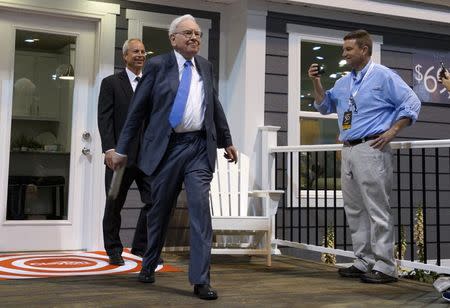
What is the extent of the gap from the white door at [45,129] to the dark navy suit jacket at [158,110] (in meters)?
1.71

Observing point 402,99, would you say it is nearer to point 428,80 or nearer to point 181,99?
point 181,99

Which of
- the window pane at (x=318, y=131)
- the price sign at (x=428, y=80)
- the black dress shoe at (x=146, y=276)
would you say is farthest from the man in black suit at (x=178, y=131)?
the price sign at (x=428, y=80)

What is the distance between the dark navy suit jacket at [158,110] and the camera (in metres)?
2.71

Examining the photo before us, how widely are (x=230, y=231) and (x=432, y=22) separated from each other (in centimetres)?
314

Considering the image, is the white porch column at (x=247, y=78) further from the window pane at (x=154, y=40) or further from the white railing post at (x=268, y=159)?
the window pane at (x=154, y=40)

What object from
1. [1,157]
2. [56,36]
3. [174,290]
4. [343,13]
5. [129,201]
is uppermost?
[343,13]

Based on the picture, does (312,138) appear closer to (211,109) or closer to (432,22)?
(432,22)

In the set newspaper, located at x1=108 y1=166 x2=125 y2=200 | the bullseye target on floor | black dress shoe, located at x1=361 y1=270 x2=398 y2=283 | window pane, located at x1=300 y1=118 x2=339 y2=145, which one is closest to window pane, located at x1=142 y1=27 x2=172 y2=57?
window pane, located at x1=300 y1=118 x2=339 y2=145

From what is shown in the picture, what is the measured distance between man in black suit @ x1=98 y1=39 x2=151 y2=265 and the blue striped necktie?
2.80ft

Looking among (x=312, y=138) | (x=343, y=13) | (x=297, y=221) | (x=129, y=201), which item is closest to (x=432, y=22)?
(x=343, y=13)

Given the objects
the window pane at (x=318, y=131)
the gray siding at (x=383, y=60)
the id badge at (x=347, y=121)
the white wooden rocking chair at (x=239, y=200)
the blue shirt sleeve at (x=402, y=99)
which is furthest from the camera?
the window pane at (x=318, y=131)

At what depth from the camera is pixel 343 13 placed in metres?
5.17

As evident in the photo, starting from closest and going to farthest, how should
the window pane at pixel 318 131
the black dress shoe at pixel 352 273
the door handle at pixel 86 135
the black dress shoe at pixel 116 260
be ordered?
1. the black dress shoe at pixel 352 273
2. the black dress shoe at pixel 116 260
3. the door handle at pixel 86 135
4. the window pane at pixel 318 131

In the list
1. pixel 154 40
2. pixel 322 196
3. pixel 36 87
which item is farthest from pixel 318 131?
pixel 36 87
